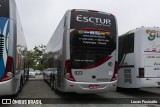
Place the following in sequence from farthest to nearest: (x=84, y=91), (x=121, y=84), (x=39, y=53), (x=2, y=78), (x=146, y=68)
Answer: (x=39, y=53), (x=121, y=84), (x=146, y=68), (x=84, y=91), (x=2, y=78)

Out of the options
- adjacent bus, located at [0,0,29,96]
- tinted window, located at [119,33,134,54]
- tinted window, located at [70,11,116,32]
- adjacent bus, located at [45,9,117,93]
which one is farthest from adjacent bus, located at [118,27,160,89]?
adjacent bus, located at [0,0,29,96]

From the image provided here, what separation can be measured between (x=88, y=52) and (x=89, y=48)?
17 cm

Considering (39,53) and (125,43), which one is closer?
(125,43)

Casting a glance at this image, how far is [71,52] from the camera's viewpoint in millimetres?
11234

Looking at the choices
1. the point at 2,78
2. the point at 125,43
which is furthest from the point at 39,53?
the point at 2,78

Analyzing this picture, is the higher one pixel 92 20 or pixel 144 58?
pixel 92 20

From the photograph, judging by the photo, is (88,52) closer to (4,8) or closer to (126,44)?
(4,8)

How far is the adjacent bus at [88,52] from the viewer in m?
11.2

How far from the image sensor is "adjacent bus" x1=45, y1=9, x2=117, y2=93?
1119 centimetres

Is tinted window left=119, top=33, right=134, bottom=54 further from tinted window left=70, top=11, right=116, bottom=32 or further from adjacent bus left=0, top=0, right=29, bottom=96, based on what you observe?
adjacent bus left=0, top=0, right=29, bottom=96

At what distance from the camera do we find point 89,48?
11508 mm

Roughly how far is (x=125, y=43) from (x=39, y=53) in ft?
203

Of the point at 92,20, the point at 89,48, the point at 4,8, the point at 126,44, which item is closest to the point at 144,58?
the point at 126,44

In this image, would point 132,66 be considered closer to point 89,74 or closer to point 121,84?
point 121,84
